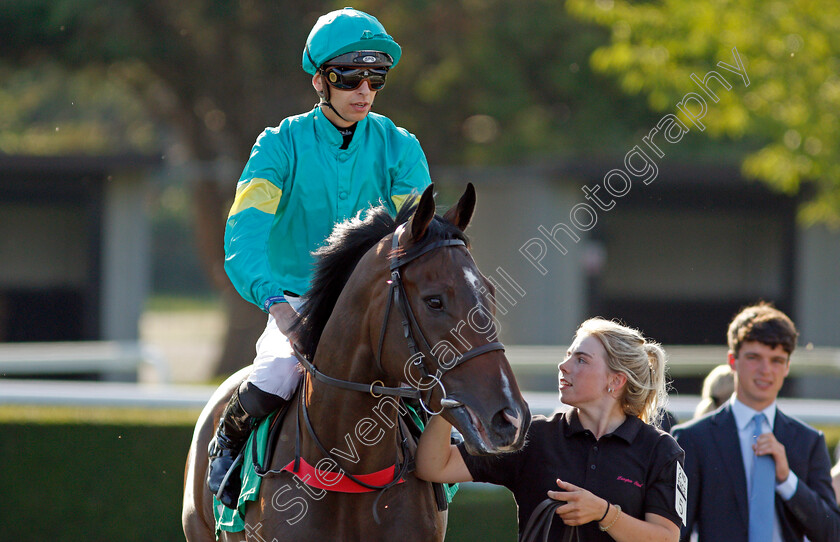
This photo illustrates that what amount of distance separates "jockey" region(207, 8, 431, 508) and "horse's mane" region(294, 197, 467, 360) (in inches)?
2.1

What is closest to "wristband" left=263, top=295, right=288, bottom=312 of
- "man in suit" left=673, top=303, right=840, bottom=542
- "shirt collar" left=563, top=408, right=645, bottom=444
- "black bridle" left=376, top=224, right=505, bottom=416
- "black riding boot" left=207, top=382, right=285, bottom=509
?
"black riding boot" left=207, top=382, right=285, bottom=509

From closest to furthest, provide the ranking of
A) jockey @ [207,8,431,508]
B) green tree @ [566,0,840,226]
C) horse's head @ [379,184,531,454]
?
horse's head @ [379,184,531,454]
jockey @ [207,8,431,508]
green tree @ [566,0,840,226]

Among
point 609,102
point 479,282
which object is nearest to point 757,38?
point 609,102

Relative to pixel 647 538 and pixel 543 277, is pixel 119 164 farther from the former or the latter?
pixel 647 538

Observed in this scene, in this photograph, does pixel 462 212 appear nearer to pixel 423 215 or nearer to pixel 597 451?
pixel 423 215

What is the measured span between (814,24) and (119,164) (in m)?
8.64

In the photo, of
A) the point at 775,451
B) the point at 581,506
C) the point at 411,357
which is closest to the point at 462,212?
the point at 411,357

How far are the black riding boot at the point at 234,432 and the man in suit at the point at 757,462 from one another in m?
1.49

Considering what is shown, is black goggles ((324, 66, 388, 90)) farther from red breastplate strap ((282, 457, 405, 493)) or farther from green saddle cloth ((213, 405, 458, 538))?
red breastplate strap ((282, 457, 405, 493))

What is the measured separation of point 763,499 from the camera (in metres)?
3.34

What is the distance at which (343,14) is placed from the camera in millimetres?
3031

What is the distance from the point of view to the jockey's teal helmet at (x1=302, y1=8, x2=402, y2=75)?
2.97 m

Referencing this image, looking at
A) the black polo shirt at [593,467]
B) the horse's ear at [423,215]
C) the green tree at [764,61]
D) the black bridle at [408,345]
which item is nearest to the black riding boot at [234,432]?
the black bridle at [408,345]

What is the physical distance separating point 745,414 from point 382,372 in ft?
5.17
